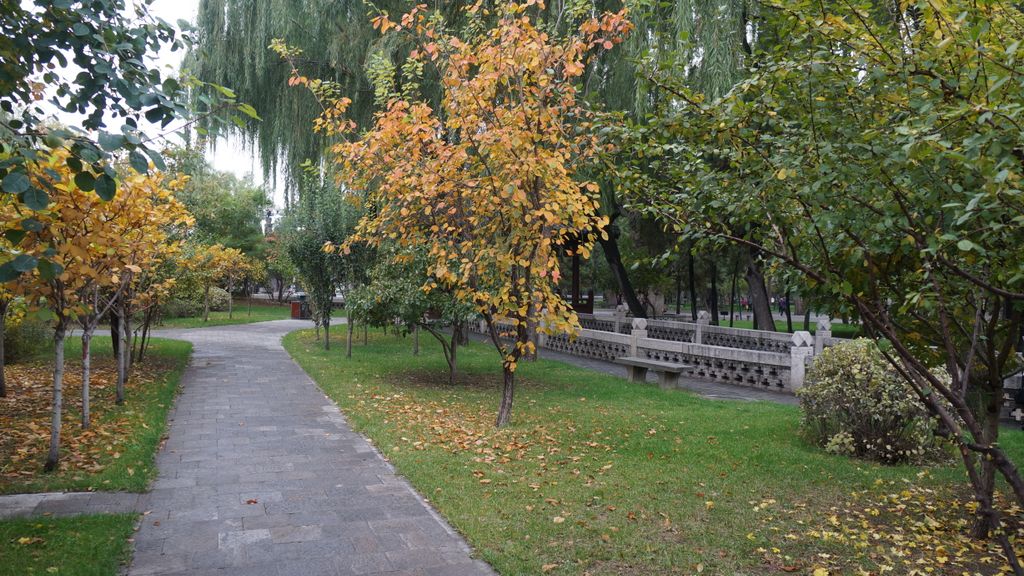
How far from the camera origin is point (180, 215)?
29.5 ft

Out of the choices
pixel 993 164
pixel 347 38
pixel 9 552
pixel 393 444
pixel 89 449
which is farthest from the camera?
pixel 347 38

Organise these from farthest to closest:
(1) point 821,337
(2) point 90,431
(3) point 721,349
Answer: (3) point 721,349 < (1) point 821,337 < (2) point 90,431

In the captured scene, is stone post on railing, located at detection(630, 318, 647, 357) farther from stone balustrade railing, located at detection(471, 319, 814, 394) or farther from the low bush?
the low bush

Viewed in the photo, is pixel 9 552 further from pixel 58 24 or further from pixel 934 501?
pixel 934 501

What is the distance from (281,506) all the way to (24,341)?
11.8 metres

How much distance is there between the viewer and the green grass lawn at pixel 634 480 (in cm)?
448

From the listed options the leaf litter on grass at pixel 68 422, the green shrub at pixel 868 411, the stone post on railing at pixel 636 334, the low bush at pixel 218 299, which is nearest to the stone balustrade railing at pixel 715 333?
the stone post on railing at pixel 636 334

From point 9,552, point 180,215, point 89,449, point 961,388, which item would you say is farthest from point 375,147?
point 961,388

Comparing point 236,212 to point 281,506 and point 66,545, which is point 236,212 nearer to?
point 281,506

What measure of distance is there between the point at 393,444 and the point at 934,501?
5.15m

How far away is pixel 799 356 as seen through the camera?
12883 millimetres

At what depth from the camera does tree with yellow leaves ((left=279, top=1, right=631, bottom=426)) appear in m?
7.28

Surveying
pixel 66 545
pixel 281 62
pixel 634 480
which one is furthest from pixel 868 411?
pixel 281 62

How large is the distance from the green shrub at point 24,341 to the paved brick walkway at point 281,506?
21.2ft
